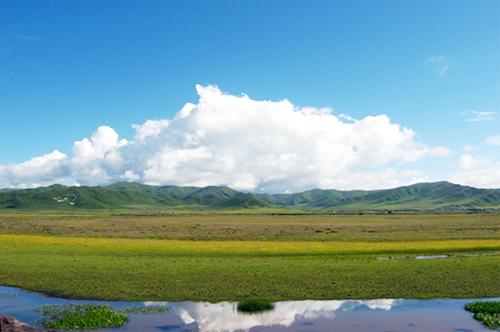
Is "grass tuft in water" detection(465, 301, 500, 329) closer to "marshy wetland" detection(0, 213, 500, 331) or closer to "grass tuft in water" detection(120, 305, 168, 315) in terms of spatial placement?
"marshy wetland" detection(0, 213, 500, 331)

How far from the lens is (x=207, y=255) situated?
60.9 m

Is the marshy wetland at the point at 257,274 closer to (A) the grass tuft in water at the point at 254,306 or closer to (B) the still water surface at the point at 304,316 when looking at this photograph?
(B) the still water surface at the point at 304,316

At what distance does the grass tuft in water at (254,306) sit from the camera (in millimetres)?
31578

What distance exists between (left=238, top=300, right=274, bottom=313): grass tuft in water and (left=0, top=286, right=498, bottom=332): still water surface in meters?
0.52

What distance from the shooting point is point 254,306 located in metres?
32.0

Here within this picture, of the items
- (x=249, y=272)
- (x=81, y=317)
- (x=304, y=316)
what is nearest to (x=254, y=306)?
(x=304, y=316)

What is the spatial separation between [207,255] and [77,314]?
32.1 meters

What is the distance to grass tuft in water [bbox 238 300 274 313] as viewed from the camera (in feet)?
104

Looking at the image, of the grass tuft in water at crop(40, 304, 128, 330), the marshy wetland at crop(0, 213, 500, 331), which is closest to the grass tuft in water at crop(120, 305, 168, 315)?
the grass tuft in water at crop(40, 304, 128, 330)

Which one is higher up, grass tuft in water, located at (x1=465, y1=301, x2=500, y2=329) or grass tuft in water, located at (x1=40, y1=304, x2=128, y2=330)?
grass tuft in water, located at (x1=40, y1=304, x2=128, y2=330)

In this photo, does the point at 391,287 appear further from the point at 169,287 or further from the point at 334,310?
the point at 169,287

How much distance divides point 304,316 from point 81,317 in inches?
555

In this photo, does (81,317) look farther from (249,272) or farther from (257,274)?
(249,272)

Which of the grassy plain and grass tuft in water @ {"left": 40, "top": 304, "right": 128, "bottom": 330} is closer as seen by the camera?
grass tuft in water @ {"left": 40, "top": 304, "right": 128, "bottom": 330}
